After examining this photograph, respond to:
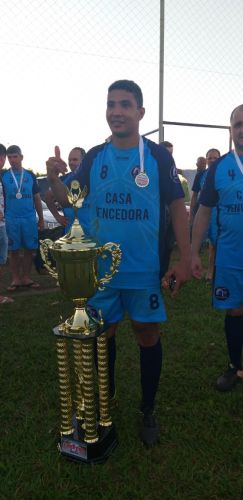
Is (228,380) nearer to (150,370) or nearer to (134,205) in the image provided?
(150,370)

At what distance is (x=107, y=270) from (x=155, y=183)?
558mm

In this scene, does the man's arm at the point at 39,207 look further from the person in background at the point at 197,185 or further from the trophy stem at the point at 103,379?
the trophy stem at the point at 103,379

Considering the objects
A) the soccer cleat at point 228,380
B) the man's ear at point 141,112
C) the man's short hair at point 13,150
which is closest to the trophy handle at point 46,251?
the man's ear at point 141,112

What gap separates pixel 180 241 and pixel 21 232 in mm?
3770

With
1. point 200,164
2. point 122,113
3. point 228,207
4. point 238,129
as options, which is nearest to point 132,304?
point 228,207

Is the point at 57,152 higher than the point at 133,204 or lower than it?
higher

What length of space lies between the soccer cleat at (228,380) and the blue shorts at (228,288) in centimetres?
57

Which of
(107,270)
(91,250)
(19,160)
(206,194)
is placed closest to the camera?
(91,250)

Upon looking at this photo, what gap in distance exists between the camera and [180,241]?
7.72ft

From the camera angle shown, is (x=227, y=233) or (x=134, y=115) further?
(x=227, y=233)

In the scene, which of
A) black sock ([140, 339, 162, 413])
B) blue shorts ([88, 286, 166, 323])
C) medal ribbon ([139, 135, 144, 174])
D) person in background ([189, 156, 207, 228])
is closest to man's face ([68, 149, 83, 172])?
person in background ([189, 156, 207, 228])

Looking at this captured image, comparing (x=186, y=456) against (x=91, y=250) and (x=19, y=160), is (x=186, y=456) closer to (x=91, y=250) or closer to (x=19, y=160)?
(x=91, y=250)

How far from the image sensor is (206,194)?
114 inches

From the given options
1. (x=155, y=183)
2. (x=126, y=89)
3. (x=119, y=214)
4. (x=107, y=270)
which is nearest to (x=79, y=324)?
(x=107, y=270)
